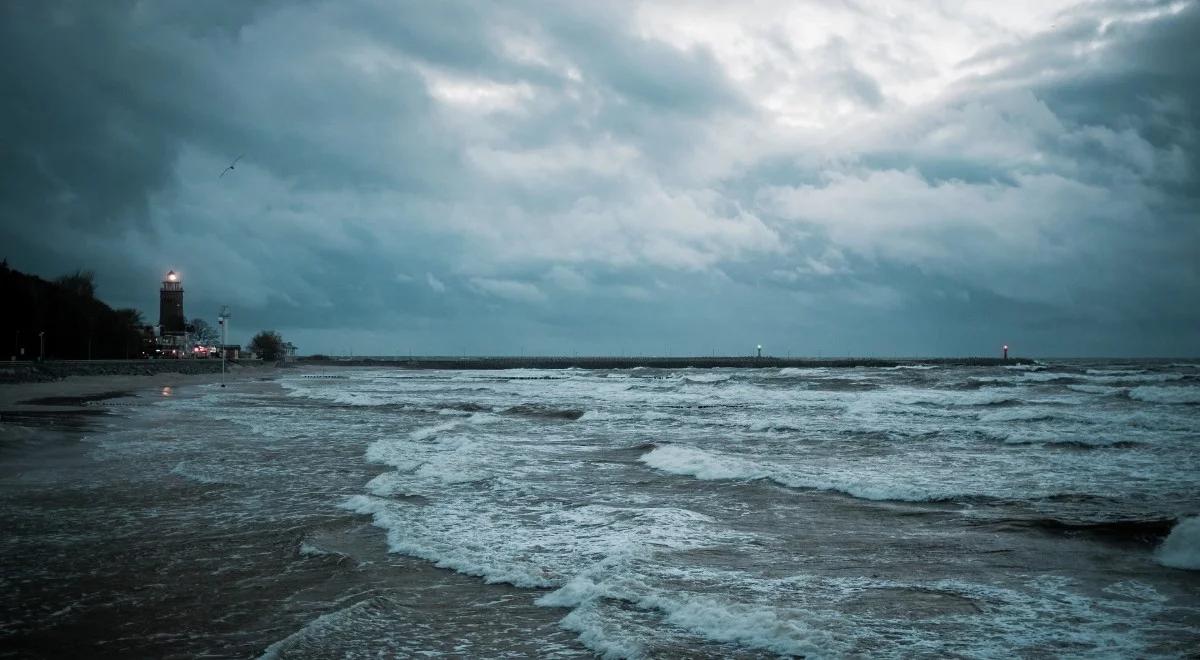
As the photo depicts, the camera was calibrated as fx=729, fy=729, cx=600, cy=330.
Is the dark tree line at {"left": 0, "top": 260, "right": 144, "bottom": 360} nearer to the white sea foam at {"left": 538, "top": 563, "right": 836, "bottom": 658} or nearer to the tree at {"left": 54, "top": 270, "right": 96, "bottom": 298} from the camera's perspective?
the tree at {"left": 54, "top": 270, "right": 96, "bottom": 298}

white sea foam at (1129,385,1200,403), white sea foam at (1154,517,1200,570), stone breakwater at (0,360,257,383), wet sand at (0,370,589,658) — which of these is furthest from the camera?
stone breakwater at (0,360,257,383)

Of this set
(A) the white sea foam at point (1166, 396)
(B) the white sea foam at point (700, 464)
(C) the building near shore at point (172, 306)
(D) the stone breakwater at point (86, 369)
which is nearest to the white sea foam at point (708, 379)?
(A) the white sea foam at point (1166, 396)

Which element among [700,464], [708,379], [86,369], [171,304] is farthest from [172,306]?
[700,464]

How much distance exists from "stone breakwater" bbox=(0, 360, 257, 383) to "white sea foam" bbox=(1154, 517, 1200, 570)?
2019 inches

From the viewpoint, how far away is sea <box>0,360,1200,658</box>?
4.97 metres

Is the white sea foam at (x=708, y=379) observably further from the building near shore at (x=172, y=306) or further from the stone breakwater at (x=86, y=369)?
the building near shore at (x=172, y=306)

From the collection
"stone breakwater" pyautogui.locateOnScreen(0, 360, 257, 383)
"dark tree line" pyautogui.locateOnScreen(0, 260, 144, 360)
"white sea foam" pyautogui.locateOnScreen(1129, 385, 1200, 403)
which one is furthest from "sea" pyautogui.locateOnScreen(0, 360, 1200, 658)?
"dark tree line" pyautogui.locateOnScreen(0, 260, 144, 360)

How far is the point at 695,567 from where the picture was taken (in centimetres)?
671

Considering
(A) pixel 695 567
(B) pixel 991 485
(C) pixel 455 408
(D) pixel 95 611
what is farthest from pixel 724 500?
(C) pixel 455 408

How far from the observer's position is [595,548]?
7.42m

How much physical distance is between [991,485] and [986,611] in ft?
22.3

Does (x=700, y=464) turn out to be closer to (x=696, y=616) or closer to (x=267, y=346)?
(x=696, y=616)

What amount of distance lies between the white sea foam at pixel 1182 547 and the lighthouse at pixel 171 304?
146m

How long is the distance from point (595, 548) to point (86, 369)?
67.7 m
